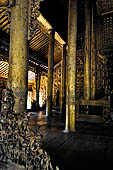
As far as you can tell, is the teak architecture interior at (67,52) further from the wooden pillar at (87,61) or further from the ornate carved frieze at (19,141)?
the ornate carved frieze at (19,141)

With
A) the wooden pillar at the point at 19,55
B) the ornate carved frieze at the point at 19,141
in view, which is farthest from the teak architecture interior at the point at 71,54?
the ornate carved frieze at the point at 19,141

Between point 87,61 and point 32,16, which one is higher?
point 87,61

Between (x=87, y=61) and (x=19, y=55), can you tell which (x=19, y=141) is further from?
(x=87, y=61)

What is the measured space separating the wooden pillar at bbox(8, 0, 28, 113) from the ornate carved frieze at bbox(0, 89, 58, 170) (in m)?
0.15

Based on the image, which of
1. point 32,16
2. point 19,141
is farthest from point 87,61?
point 19,141

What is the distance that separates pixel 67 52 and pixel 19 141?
15.3ft

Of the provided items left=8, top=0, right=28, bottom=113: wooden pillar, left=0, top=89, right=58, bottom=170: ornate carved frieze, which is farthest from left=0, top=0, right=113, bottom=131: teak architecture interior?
left=0, top=89, right=58, bottom=170: ornate carved frieze

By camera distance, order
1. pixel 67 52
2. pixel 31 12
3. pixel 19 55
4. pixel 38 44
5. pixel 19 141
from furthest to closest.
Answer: pixel 38 44 < pixel 67 52 < pixel 31 12 < pixel 19 55 < pixel 19 141

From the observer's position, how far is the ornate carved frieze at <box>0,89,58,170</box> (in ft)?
5.81

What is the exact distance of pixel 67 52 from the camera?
19.1 ft

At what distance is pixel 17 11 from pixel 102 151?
138 inches

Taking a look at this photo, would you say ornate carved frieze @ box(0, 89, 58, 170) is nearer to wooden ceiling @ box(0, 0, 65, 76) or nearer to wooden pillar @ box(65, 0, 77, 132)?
wooden pillar @ box(65, 0, 77, 132)

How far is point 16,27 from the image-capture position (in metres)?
2.31

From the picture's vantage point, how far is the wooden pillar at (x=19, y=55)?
7.27 feet
